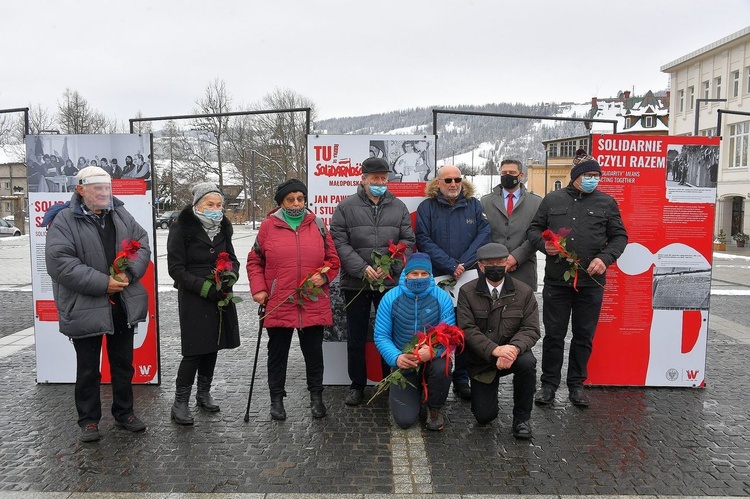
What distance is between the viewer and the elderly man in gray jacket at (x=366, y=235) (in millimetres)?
5266

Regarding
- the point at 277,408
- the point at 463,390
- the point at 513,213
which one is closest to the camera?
the point at 277,408

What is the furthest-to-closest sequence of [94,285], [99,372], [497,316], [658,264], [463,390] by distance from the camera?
[658,264] < [463,390] < [497,316] < [99,372] < [94,285]

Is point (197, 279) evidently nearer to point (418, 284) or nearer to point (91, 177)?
point (91, 177)

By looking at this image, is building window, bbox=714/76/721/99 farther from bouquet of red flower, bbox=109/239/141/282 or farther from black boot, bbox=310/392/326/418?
bouquet of red flower, bbox=109/239/141/282

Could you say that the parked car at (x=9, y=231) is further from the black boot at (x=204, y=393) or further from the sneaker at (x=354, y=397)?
the sneaker at (x=354, y=397)

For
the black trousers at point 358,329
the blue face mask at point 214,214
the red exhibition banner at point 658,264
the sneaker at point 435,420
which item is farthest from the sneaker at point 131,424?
the red exhibition banner at point 658,264

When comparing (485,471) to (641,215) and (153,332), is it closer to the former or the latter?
(641,215)

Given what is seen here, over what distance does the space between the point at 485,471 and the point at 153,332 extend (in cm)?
360

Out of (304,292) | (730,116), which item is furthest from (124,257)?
(730,116)

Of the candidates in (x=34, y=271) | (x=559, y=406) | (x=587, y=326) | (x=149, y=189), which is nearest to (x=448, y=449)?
(x=559, y=406)

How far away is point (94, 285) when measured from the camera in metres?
4.30

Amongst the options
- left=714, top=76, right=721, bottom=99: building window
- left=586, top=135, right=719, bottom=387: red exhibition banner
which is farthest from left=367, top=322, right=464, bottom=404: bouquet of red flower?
left=714, top=76, right=721, bottom=99: building window

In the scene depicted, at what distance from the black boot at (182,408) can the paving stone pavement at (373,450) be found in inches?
4.0

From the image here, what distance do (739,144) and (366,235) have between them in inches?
1467
